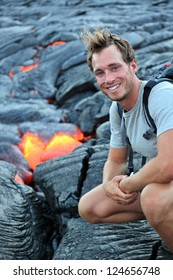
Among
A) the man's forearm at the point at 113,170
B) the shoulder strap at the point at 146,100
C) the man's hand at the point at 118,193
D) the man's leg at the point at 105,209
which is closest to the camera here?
the shoulder strap at the point at 146,100

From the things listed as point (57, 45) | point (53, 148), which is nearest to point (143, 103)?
point (53, 148)

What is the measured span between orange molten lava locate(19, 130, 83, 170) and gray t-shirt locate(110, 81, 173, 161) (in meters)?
4.85

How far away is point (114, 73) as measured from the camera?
14.7 feet

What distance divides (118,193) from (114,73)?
1.34 meters

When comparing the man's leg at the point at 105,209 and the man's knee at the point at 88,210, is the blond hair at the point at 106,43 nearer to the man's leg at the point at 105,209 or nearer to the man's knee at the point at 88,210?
the man's leg at the point at 105,209

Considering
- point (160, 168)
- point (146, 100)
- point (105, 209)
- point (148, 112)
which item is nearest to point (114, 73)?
point (146, 100)

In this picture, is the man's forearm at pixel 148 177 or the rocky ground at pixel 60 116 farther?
the rocky ground at pixel 60 116

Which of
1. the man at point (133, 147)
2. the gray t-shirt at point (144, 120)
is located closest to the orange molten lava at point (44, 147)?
the man at point (133, 147)

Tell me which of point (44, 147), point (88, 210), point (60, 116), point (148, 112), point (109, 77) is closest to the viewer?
point (148, 112)

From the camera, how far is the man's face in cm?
443

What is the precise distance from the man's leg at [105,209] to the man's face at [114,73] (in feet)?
4.28

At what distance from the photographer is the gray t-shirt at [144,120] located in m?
3.97

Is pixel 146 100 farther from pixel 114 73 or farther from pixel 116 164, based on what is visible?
pixel 116 164

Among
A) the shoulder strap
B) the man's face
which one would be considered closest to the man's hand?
the shoulder strap
